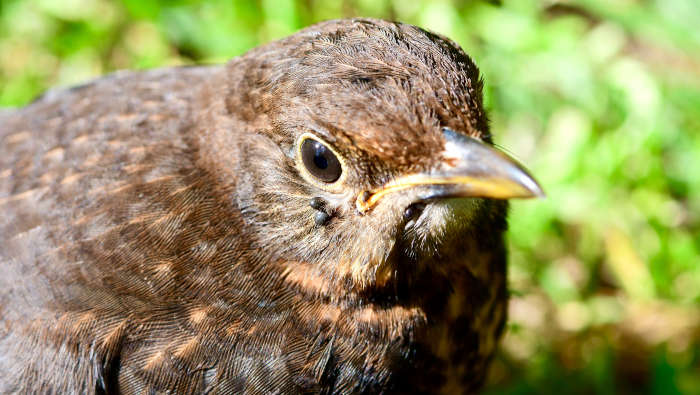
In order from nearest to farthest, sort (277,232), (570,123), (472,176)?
(472,176), (277,232), (570,123)


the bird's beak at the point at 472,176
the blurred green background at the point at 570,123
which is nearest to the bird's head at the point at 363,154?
the bird's beak at the point at 472,176

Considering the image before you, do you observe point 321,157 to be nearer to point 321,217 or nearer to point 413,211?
point 321,217

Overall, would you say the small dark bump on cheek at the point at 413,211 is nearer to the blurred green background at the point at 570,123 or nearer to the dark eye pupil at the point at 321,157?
the dark eye pupil at the point at 321,157

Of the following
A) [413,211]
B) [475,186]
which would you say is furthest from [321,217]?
[475,186]

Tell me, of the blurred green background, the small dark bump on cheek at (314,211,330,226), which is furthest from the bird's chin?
the blurred green background

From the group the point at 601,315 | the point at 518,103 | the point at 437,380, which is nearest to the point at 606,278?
the point at 601,315

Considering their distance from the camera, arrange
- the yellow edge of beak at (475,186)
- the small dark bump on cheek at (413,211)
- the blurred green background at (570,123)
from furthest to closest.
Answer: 1. the blurred green background at (570,123)
2. the small dark bump on cheek at (413,211)
3. the yellow edge of beak at (475,186)

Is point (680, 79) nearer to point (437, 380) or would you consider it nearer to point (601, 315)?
point (601, 315)
